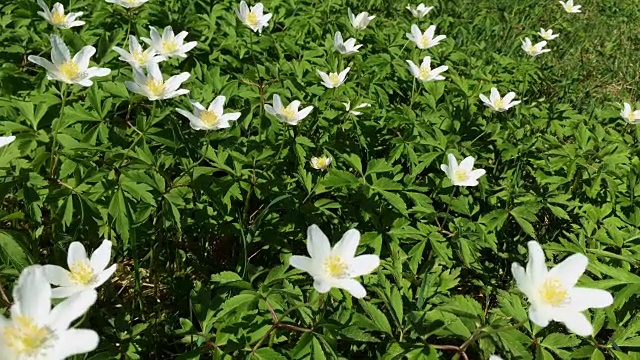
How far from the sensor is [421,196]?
282 centimetres

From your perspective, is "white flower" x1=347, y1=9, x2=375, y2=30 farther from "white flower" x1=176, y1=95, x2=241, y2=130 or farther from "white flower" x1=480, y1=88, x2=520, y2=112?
"white flower" x1=176, y1=95, x2=241, y2=130

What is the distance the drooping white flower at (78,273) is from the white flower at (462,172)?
1615 millimetres

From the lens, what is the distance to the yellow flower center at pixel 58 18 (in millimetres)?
3008

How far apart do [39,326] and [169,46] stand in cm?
195

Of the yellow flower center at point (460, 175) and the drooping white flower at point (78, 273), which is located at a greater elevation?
the drooping white flower at point (78, 273)

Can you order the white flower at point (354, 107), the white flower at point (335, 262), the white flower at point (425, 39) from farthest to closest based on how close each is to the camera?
1. the white flower at point (425, 39)
2. the white flower at point (354, 107)
3. the white flower at point (335, 262)

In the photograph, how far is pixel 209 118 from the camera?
2.61 metres

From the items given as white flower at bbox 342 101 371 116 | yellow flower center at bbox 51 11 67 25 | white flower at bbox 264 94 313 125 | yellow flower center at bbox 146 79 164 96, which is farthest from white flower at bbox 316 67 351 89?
yellow flower center at bbox 51 11 67 25

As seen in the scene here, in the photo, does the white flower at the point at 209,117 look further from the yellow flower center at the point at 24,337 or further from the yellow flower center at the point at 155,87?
the yellow flower center at the point at 24,337

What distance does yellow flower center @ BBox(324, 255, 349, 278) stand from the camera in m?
1.92

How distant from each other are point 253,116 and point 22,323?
2.00 metres

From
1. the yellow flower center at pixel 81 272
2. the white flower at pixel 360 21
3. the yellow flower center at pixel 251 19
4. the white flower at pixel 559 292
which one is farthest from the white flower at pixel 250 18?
the white flower at pixel 559 292

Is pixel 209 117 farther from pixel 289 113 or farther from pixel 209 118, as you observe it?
pixel 289 113

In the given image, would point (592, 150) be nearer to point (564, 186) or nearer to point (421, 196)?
point (564, 186)
